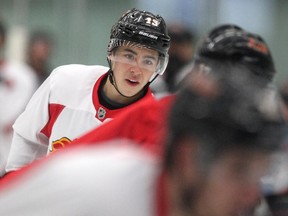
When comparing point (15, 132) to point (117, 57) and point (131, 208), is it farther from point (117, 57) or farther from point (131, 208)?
point (131, 208)

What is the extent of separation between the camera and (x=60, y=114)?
150 inches

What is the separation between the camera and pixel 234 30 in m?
3.51

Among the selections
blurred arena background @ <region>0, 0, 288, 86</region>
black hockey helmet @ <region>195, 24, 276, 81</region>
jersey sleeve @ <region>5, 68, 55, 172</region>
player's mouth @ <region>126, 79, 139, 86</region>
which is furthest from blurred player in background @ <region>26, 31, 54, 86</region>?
black hockey helmet @ <region>195, 24, 276, 81</region>

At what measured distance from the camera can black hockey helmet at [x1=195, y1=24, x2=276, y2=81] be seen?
123 inches

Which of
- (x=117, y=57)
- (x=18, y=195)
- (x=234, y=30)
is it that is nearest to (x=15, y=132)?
(x=117, y=57)

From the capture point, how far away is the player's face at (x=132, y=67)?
12.2 feet

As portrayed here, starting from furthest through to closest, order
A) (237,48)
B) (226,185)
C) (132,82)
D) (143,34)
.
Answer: (143,34), (132,82), (237,48), (226,185)

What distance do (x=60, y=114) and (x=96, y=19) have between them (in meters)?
6.15

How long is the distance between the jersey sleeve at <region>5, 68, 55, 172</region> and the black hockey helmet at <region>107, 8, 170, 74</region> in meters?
0.32

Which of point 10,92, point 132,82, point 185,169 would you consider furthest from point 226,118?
point 10,92

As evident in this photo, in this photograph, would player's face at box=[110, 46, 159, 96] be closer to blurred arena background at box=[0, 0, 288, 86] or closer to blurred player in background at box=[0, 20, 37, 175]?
blurred player in background at box=[0, 20, 37, 175]

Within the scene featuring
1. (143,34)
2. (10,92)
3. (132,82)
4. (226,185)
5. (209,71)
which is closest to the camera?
(226,185)

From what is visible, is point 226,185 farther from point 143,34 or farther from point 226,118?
point 143,34

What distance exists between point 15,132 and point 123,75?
526mm
